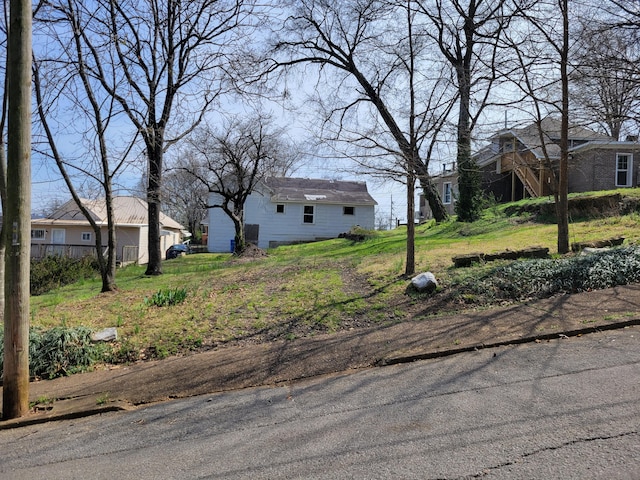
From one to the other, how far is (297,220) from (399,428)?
27.4 metres

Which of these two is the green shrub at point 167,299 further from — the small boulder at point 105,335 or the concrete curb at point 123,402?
the concrete curb at point 123,402

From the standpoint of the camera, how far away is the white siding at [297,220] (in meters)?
30.6

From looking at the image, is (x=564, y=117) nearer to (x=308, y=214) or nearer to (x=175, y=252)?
(x=308, y=214)

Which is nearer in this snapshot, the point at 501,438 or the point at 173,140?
the point at 501,438

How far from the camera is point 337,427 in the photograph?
12.4 feet

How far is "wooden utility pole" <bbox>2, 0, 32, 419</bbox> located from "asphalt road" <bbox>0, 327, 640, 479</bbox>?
761mm

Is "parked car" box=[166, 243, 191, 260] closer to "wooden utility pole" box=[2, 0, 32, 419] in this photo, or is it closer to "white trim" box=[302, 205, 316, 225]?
"white trim" box=[302, 205, 316, 225]

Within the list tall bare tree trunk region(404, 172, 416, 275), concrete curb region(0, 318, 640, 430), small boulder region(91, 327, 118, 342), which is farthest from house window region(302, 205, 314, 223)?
concrete curb region(0, 318, 640, 430)

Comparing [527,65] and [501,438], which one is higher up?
[527,65]

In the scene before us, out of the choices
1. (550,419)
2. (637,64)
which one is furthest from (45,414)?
(637,64)

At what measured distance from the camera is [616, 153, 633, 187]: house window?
2290 centimetres

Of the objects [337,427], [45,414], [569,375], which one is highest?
[569,375]

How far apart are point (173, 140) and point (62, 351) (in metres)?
9.72

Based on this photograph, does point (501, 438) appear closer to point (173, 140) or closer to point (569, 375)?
point (569, 375)
